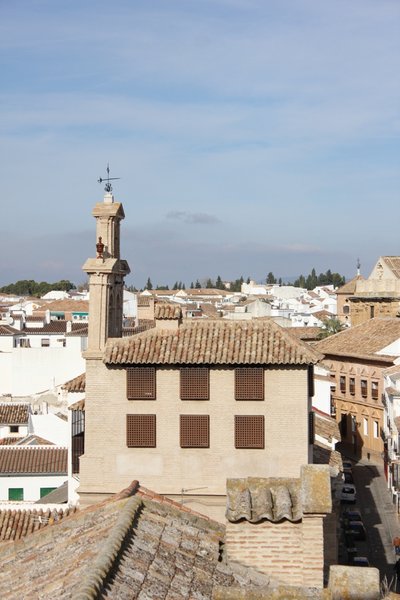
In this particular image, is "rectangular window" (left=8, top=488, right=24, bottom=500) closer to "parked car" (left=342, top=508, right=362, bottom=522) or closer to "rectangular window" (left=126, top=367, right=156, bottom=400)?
"parked car" (left=342, top=508, right=362, bottom=522)

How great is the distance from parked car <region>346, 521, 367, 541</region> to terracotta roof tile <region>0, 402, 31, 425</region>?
62.3ft

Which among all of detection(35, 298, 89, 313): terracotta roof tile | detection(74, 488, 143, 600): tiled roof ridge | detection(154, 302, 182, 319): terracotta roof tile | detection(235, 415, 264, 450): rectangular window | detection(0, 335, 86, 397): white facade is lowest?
detection(0, 335, 86, 397): white facade

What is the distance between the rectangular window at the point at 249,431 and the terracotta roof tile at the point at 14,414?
958 inches

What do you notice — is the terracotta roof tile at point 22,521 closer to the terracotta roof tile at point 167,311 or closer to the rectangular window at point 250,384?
the rectangular window at point 250,384

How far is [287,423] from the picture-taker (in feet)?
92.2

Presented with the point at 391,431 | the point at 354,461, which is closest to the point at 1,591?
the point at 391,431

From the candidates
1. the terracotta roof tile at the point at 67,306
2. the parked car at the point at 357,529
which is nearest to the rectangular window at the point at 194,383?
the parked car at the point at 357,529

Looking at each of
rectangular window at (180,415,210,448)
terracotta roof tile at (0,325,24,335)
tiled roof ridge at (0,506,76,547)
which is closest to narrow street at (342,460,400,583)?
rectangular window at (180,415,210,448)

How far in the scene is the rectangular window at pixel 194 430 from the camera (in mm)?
27969

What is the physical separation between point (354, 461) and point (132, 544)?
48.4m

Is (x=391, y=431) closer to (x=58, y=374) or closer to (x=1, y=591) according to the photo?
(x=58, y=374)

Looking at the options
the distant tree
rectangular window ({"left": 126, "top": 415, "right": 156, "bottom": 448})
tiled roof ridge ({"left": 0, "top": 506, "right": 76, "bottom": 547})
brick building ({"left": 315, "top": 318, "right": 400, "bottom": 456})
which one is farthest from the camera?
the distant tree

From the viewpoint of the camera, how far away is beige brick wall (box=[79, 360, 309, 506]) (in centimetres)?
2789

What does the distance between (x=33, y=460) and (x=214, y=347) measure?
16.7 meters
